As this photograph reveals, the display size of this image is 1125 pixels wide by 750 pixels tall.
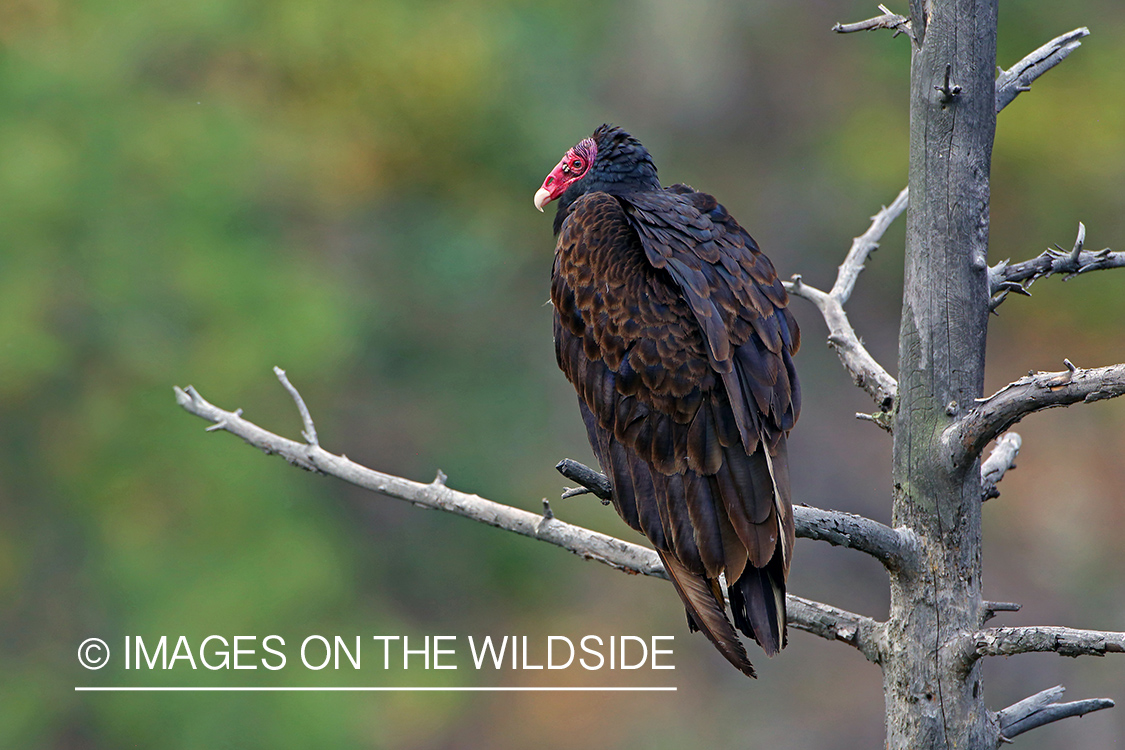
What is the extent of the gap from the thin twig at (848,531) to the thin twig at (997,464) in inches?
9.7

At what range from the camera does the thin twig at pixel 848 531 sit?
1752 mm

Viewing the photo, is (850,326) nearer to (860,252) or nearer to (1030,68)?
(860,252)

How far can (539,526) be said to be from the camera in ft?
6.97

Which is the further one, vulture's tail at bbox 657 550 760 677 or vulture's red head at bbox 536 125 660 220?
vulture's red head at bbox 536 125 660 220

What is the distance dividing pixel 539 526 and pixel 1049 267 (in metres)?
1.11

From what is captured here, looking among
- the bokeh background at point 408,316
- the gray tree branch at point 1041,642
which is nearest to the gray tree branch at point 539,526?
the gray tree branch at point 1041,642

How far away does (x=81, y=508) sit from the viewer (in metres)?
5.72

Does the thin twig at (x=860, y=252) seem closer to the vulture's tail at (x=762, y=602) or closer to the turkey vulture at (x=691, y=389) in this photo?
the turkey vulture at (x=691, y=389)

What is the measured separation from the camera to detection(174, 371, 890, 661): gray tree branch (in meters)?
1.98

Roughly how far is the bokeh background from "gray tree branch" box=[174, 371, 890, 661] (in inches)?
128

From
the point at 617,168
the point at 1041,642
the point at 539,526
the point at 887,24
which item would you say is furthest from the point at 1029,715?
the point at 617,168

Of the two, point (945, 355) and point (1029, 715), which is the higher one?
point (945, 355)

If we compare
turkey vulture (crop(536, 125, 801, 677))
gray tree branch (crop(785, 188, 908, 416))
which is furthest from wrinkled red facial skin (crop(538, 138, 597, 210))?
gray tree branch (crop(785, 188, 908, 416))

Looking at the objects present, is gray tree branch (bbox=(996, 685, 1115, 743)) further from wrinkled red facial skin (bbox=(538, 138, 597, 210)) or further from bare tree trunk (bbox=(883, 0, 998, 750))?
wrinkled red facial skin (bbox=(538, 138, 597, 210))
